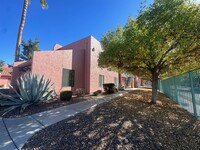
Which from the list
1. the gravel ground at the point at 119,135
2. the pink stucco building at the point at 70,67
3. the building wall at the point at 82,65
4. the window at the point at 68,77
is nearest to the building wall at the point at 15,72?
the pink stucco building at the point at 70,67

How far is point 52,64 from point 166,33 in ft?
32.0

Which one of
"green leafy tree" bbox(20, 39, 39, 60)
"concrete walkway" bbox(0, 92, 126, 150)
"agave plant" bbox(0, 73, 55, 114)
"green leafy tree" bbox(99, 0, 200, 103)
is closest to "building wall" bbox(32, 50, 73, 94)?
"agave plant" bbox(0, 73, 55, 114)

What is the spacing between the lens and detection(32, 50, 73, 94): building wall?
1029 centimetres

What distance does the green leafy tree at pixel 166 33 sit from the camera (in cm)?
507

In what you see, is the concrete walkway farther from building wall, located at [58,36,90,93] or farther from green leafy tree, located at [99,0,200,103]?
building wall, located at [58,36,90,93]

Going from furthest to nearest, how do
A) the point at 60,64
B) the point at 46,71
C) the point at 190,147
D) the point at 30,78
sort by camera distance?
the point at 60,64, the point at 46,71, the point at 30,78, the point at 190,147

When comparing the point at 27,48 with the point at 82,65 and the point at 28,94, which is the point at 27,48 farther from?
the point at 28,94

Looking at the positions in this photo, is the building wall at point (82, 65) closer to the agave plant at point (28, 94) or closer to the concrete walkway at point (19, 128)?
the agave plant at point (28, 94)

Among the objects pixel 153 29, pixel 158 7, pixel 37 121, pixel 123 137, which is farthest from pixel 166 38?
pixel 37 121

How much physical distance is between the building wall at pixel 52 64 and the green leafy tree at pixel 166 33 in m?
7.66

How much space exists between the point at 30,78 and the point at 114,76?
1579 cm

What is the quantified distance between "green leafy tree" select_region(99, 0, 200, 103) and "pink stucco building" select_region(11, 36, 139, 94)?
25.3 feet

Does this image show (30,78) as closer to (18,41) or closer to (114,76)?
(18,41)

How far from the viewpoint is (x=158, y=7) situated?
221 inches
